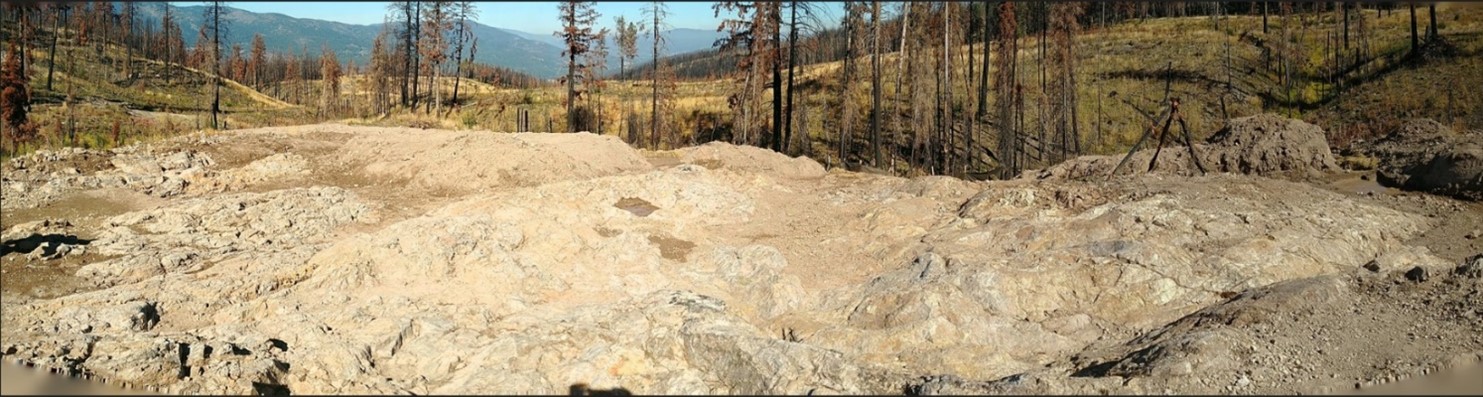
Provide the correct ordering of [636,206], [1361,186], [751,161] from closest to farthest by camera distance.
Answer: [636,206]
[1361,186]
[751,161]

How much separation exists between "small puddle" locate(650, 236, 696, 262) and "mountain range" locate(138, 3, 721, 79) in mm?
15969

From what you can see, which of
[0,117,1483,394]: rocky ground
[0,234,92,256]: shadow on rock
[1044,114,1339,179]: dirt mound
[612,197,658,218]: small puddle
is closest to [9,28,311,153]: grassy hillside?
[0,234,92,256]: shadow on rock

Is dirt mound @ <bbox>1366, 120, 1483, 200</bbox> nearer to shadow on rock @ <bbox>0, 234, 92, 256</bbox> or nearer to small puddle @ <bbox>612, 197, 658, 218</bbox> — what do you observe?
small puddle @ <bbox>612, 197, 658, 218</bbox>

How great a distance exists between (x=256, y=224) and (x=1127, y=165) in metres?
18.3

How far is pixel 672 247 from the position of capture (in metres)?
12.9

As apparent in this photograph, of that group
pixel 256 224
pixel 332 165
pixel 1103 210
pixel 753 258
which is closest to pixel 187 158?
pixel 332 165

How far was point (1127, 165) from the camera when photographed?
18031 millimetres

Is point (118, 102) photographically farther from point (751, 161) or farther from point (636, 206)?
point (636, 206)

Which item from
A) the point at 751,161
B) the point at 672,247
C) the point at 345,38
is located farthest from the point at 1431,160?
the point at 345,38

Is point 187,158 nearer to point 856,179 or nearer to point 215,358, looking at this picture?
point 215,358

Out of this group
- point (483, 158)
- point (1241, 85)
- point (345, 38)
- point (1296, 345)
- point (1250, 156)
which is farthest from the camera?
point (345, 38)

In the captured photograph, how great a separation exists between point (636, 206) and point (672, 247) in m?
2.12

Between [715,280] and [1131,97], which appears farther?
→ [1131,97]

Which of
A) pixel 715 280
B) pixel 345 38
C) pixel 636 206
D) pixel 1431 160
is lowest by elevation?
pixel 715 280
